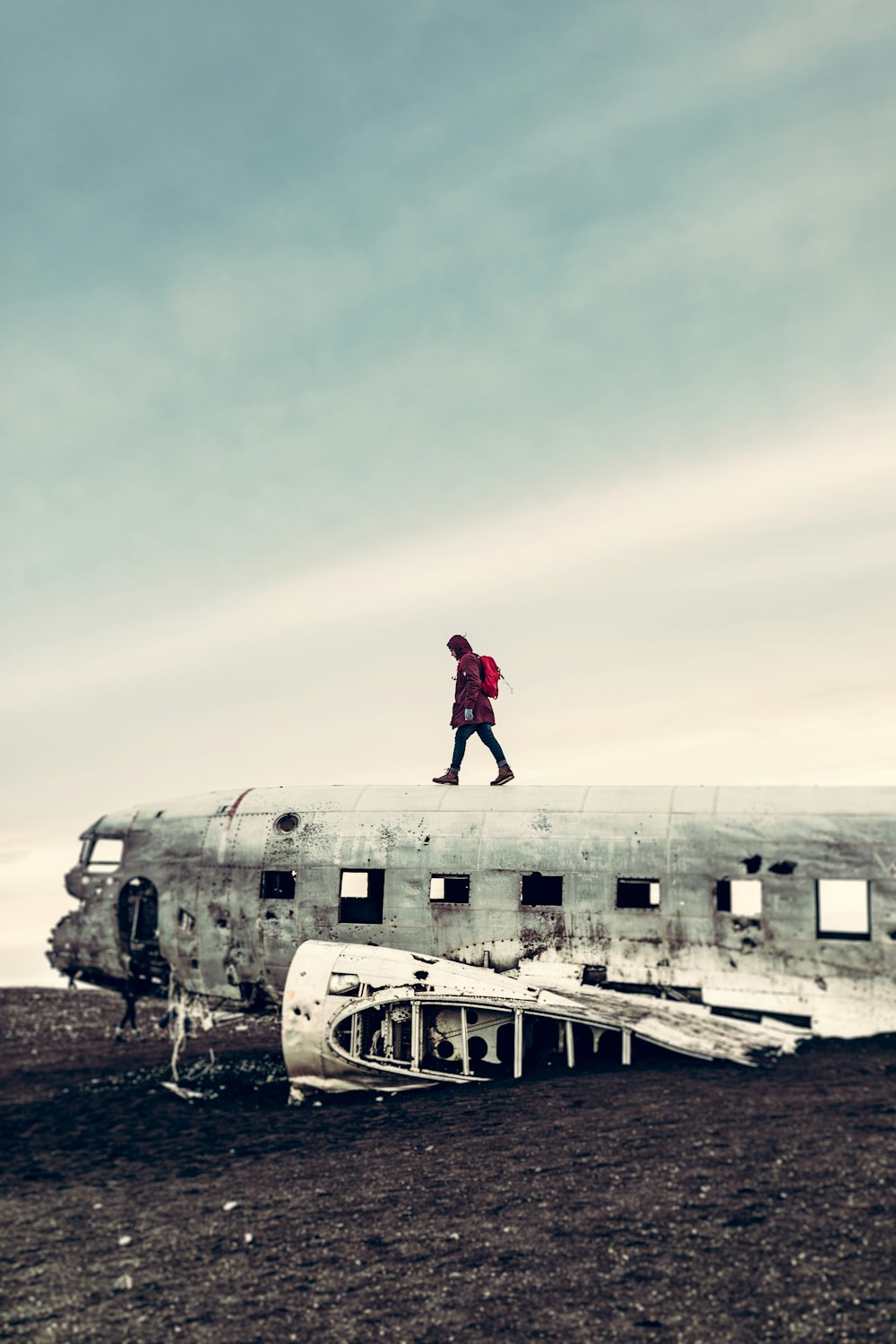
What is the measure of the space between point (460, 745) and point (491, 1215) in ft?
31.2

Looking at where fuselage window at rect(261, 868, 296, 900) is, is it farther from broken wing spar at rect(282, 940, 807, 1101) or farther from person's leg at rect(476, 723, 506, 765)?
person's leg at rect(476, 723, 506, 765)

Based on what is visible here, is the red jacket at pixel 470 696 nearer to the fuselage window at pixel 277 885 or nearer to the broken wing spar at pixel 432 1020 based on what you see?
the fuselage window at pixel 277 885

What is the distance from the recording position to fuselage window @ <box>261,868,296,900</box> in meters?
22.0

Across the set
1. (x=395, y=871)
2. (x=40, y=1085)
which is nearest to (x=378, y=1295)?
(x=395, y=871)

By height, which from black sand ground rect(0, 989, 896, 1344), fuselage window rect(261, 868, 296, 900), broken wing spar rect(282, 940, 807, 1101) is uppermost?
fuselage window rect(261, 868, 296, 900)

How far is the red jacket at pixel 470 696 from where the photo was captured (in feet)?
74.6

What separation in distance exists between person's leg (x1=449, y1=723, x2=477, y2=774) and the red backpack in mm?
874

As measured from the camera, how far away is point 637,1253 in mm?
14719

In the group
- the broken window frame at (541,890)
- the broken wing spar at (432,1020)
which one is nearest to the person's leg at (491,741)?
the broken window frame at (541,890)

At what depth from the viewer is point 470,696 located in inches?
897

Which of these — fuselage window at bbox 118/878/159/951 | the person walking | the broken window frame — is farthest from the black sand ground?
the person walking

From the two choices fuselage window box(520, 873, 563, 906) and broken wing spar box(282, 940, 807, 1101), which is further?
fuselage window box(520, 873, 563, 906)

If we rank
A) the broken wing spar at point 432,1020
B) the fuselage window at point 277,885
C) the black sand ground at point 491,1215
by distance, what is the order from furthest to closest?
the fuselage window at point 277,885, the broken wing spar at point 432,1020, the black sand ground at point 491,1215

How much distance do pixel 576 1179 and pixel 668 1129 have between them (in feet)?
6.44
